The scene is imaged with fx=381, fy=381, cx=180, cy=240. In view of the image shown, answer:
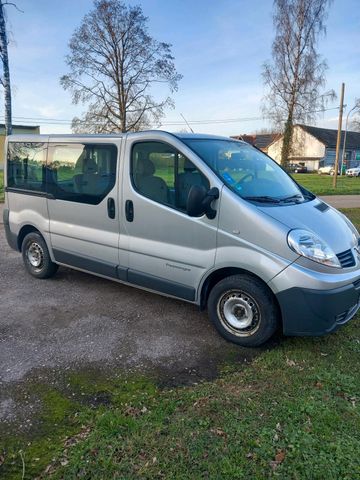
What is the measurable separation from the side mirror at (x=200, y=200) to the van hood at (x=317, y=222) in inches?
18.2

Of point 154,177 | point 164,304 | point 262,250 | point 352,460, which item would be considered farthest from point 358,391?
point 154,177

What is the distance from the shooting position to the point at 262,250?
3.38 meters

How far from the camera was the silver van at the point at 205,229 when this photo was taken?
3.31 metres

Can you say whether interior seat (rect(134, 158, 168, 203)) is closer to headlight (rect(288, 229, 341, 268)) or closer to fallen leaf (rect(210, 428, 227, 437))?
headlight (rect(288, 229, 341, 268))

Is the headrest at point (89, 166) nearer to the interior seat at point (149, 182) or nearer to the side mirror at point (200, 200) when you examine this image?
the interior seat at point (149, 182)

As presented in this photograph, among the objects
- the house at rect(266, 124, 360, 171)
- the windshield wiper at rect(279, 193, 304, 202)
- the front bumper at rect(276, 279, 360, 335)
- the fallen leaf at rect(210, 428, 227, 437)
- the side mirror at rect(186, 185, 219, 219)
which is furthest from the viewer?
the house at rect(266, 124, 360, 171)

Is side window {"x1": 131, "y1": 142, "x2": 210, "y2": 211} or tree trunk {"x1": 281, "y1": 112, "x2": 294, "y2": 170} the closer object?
side window {"x1": 131, "y1": 142, "x2": 210, "y2": 211}

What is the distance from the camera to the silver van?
3.31 metres

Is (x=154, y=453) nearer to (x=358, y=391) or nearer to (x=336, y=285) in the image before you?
(x=358, y=391)

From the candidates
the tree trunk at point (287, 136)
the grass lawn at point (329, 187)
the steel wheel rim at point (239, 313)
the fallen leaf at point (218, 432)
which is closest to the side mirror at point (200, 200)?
the steel wheel rim at point (239, 313)

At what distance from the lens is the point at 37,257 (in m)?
5.52

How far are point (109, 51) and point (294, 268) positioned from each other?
24.7 metres

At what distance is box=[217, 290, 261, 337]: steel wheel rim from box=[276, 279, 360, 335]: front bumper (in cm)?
29

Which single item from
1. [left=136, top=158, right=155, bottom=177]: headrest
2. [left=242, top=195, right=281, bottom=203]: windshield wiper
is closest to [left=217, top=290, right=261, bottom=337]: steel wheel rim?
[left=242, top=195, right=281, bottom=203]: windshield wiper
